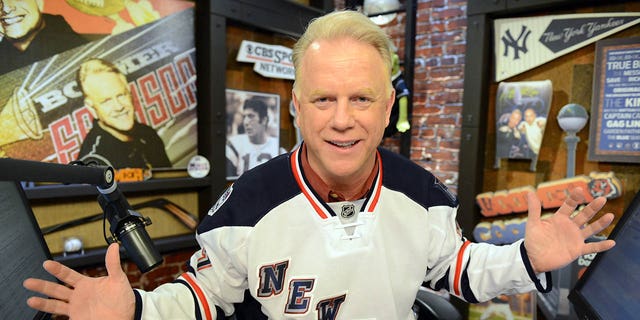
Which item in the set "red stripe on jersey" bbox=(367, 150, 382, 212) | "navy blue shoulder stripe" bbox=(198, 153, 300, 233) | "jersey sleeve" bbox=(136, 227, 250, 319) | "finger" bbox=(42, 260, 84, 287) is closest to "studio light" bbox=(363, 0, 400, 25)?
"red stripe on jersey" bbox=(367, 150, 382, 212)

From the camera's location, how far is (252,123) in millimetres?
2941

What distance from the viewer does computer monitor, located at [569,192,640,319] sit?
3.11ft

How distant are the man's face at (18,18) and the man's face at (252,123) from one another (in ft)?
4.23

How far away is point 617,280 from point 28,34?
2.58 m

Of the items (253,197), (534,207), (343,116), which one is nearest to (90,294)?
(253,197)

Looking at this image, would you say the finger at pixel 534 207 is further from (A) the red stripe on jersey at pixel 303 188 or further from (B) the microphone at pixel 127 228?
(B) the microphone at pixel 127 228

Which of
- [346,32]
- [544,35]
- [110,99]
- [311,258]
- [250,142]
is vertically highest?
[544,35]

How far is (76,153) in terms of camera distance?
217 cm

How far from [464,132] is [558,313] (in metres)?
1.33

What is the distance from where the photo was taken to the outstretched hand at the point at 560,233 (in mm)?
1163

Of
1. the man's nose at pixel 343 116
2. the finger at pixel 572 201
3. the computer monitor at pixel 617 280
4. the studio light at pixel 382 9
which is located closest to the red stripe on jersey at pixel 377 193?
the man's nose at pixel 343 116

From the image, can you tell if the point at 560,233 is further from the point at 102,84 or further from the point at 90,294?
the point at 102,84

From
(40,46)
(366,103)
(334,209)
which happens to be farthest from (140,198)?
(366,103)

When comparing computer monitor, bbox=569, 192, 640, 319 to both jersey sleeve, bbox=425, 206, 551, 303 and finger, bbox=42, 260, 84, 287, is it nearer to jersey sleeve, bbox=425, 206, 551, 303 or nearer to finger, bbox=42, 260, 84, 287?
jersey sleeve, bbox=425, 206, 551, 303
